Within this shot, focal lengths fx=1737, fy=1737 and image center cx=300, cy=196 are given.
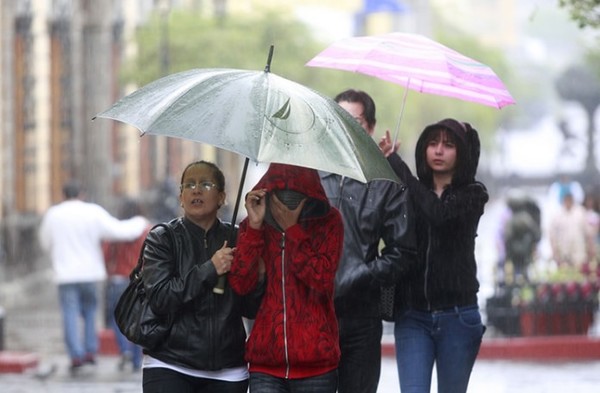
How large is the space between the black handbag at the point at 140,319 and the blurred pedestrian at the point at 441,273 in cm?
132

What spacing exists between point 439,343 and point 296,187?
123 centimetres

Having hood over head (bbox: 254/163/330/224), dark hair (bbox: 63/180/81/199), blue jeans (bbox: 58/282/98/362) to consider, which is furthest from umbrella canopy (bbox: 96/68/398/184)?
blue jeans (bbox: 58/282/98/362)

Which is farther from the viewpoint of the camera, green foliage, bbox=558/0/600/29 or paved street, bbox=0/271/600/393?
paved street, bbox=0/271/600/393

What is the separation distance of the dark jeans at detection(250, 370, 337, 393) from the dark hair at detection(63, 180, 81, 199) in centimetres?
894

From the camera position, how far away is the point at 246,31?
42.9 metres

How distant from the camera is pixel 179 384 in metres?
6.65

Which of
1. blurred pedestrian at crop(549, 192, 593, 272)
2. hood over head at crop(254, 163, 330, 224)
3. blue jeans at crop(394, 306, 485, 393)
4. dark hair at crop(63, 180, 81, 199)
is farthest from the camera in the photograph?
blurred pedestrian at crop(549, 192, 593, 272)

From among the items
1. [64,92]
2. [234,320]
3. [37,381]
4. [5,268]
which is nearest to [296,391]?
[234,320]

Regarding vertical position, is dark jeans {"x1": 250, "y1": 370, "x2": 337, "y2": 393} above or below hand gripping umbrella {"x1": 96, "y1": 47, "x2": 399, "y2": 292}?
below

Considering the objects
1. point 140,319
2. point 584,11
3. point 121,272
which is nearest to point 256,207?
point 140,319

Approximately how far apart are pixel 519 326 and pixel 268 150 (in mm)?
11931

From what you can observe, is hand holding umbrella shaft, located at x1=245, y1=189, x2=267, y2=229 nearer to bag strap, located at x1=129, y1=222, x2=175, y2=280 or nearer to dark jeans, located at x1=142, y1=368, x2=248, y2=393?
bag strap, located at x1=129, y1=222, x2=175, y2=280

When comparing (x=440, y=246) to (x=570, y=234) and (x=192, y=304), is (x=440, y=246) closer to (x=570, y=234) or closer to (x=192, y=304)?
(x=192, y=304)

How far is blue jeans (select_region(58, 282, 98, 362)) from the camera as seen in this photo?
15.5 metres
